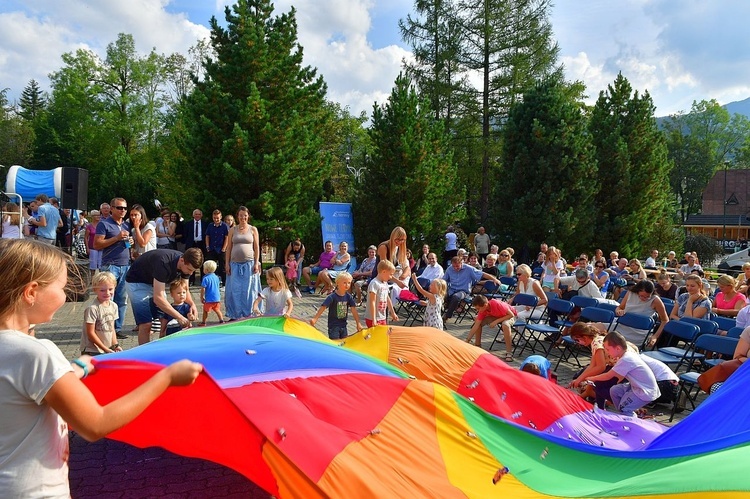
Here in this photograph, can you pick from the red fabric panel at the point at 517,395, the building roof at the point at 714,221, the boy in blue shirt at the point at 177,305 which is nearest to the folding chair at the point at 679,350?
the red fabric panel at the point at 517,395

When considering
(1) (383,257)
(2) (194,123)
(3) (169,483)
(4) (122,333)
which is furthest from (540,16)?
(3) (169,483)

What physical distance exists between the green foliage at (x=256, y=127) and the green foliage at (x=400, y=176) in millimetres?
1706

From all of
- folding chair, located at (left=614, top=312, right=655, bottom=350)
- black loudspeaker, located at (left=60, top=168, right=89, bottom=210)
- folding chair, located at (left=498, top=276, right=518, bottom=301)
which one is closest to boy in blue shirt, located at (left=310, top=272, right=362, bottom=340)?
folding chair, located at (left=614, top=312, right=655, bottom=350)

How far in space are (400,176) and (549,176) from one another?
17.7ft

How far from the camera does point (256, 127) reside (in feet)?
54.4

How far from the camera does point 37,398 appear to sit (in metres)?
1.61

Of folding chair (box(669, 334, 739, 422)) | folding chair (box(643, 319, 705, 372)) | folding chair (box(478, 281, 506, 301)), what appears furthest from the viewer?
folding chair (box(478, 281, 506, 301))

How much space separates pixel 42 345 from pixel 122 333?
8288 millimetres

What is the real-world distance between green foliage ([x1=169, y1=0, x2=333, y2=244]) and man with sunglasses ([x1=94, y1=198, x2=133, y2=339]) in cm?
793

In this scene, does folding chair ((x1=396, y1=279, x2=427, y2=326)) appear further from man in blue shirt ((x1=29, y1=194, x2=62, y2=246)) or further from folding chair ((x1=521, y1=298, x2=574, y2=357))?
man in blue shirt ((x1=29, y1=194, x2=62, y2=246))

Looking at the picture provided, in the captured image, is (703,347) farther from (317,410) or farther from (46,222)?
(46,222)

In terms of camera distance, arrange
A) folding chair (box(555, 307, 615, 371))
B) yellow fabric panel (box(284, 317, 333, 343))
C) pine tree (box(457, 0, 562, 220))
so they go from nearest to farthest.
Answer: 1. yellow fabric panel (box(284, 317, 333, 343))
2. folding chair (box(555, 307, 615, 371))
3. pine tree (box(457, 0, 562, 220))

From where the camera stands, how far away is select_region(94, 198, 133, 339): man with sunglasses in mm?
7946

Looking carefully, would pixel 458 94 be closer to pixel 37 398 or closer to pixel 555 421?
pixel 555 421
